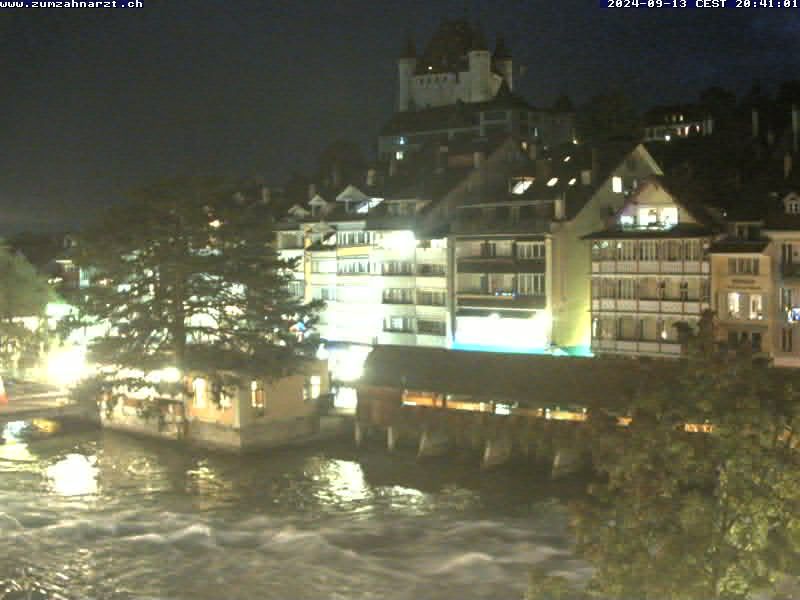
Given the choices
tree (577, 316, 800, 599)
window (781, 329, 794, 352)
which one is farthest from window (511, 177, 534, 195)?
tree (577, 316, 800, 599)

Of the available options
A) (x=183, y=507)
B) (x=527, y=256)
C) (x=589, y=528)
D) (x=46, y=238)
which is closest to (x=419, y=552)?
(x=183, y=507)

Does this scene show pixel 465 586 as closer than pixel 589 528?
No

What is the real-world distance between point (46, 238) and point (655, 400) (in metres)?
92.2

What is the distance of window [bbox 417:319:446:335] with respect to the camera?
5928 cm

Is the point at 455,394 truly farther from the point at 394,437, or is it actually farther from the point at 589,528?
the point at 589,528

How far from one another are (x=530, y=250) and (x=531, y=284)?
64.9 inches

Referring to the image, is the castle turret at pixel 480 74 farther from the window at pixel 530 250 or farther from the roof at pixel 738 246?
the roof at pixel 738 246

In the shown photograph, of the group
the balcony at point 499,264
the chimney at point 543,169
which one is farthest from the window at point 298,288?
the chimney at point 543,169

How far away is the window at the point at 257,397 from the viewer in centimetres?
4925

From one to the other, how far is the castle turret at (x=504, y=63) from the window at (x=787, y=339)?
6888 centimetres

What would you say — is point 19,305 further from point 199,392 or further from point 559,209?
point 559,209

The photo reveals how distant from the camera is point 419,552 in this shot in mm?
32750

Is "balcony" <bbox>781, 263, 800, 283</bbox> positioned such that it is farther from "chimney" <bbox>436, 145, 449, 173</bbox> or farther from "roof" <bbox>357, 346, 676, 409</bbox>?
"chimney" <bbox>436, 145, 449, 173</bbox>

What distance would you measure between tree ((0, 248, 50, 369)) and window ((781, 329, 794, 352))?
4418cm
